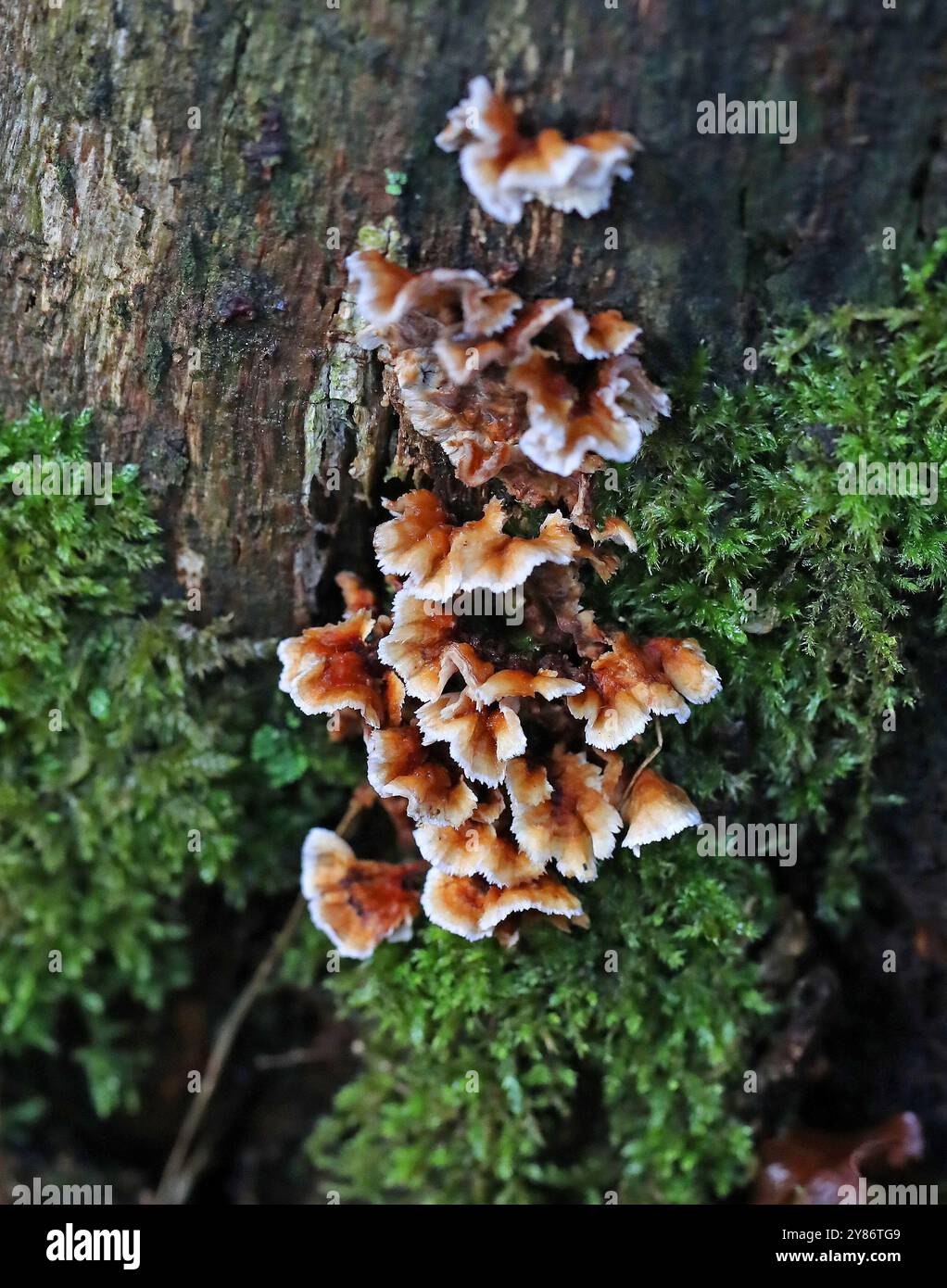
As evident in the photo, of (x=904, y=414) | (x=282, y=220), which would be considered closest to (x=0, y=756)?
(x=282, y=220)

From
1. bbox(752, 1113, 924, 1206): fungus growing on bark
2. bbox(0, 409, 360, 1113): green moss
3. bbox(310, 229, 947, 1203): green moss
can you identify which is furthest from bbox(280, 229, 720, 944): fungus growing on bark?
bbox(752, 1113, 924, 1206): fungus growing on bark

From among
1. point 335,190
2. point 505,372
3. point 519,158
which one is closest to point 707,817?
point 505,372

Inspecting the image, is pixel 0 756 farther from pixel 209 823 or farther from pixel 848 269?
pixel 848 269

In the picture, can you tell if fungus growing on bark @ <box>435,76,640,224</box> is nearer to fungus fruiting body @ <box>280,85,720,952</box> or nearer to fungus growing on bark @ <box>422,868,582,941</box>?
fungus fruiting body @ <box>280,85,720,952</box>

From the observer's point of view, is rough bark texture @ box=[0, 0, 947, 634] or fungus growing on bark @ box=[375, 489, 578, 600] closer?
rough bark texture @ box=[0, 0, 947, 634]

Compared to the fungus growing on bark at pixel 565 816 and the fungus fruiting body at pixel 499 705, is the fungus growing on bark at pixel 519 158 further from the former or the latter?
the fungus growing on bark at pixel 565 816

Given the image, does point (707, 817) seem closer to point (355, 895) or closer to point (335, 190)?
point (355, 895)

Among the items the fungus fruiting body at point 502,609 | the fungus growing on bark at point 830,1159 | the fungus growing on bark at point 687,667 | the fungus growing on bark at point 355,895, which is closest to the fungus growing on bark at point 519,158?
the fungus fruiting body at point 502,609
